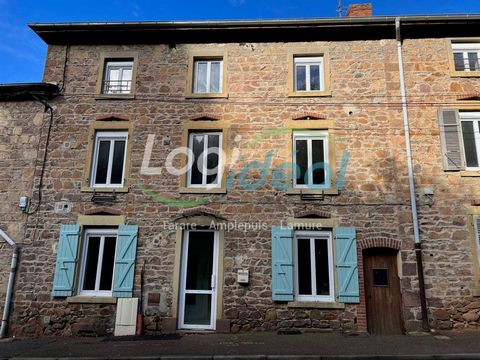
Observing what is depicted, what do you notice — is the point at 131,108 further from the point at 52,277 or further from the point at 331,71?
the point at 331,71

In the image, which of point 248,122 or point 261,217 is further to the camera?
point 248,122

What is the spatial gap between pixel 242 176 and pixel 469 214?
5.43 meters

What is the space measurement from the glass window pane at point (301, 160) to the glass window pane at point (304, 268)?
153 cm

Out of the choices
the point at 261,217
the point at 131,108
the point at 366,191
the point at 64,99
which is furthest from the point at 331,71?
the point at 64,99

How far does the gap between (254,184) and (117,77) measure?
483 cm

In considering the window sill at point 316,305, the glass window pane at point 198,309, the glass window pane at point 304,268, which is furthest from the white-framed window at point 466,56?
the glass window pane at point 198,309

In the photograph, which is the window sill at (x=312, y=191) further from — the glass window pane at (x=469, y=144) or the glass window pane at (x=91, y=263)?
the glass window pane at (x=91, y=263)

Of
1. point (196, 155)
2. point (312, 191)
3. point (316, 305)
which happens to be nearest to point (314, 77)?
point (312, 191)

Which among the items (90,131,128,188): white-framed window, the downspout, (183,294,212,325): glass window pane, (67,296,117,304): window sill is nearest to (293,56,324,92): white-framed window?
the downspout

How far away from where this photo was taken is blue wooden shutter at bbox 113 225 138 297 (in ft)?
28.8

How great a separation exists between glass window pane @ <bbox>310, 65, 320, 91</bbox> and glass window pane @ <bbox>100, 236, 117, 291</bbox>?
6426 millimetres

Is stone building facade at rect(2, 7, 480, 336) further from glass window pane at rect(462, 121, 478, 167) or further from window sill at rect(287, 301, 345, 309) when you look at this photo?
glass window pane at rect(462, 121, 478, 167)

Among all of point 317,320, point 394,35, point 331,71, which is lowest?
point 317,320

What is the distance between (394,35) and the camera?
392 inches
